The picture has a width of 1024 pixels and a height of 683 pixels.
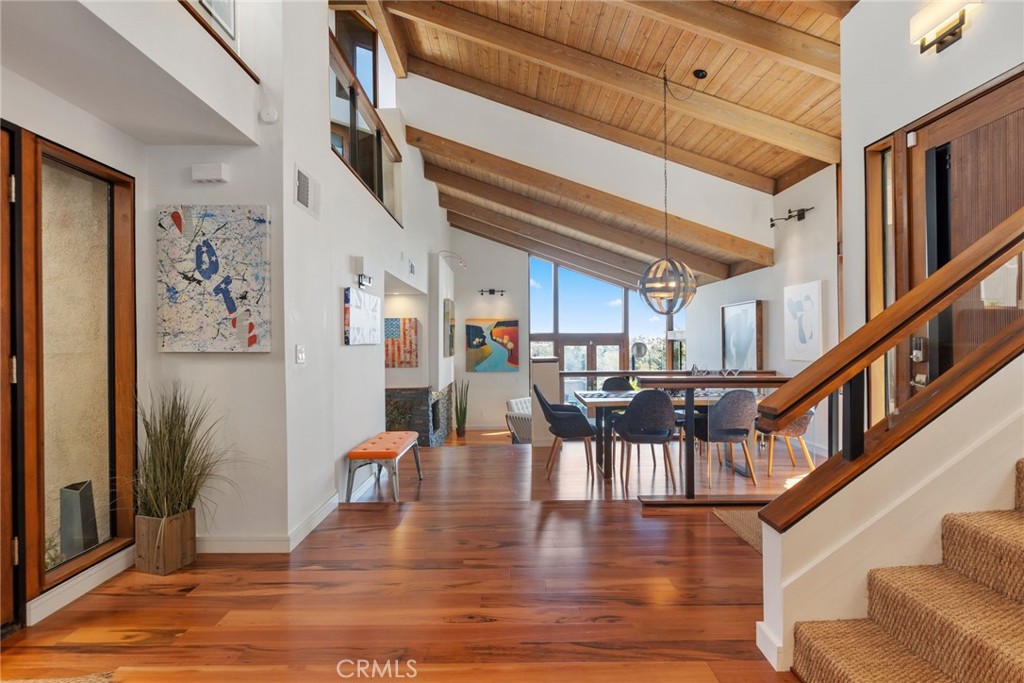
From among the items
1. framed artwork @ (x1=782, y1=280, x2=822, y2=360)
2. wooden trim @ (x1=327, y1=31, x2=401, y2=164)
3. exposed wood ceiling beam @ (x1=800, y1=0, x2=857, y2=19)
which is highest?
wooden trim @ (x1=327, y1=31, x2=401, y2=164)

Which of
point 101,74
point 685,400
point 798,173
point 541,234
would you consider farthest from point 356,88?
point 541,234

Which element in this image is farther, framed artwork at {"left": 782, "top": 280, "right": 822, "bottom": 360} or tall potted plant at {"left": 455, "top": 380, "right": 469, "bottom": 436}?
tall potted plant at {"left": 455, "top": 380, "right": 469, "bottom": 436}

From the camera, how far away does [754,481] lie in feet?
15.1

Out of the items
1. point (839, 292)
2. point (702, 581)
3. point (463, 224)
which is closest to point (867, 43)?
point (839, 292)

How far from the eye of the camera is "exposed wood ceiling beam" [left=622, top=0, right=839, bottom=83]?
382cm

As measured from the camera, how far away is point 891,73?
3121mm

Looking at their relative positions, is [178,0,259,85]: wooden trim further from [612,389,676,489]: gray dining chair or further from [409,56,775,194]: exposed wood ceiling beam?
[409,56,775,194]: exposed wood ceiling beam

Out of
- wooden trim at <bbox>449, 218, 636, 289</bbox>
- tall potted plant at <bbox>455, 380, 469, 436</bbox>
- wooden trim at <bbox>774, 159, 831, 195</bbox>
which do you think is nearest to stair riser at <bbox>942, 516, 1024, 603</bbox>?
wooden trim at <bbox>774, 159, 831, 195</bbox>

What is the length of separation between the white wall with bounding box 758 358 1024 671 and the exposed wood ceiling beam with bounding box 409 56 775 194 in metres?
4.85

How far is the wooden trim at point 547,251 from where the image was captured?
11.1 meters

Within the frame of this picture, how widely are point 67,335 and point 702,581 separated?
3.25 meters

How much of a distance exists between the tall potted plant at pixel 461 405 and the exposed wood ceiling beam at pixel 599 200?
4.65 meters

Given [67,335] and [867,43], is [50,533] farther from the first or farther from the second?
[867,43]

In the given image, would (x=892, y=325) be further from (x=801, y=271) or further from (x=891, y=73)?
(x=801, y=271)
